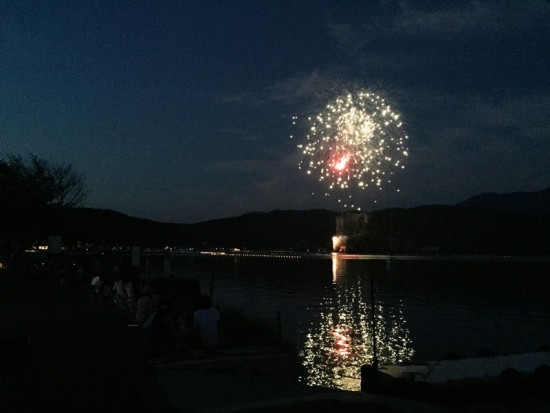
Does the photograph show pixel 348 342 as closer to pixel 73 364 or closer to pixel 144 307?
pixel 144 307

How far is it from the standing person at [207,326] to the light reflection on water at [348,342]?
13.0 feet

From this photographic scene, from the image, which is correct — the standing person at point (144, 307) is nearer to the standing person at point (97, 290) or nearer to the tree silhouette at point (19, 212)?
the standing person at point (97, 290)

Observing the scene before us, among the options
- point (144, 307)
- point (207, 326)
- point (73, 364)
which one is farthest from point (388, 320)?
point (73, 364)

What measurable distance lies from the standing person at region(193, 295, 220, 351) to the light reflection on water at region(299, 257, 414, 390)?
3.95 meters

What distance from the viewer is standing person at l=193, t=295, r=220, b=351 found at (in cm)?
1380

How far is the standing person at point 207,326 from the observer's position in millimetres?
13805

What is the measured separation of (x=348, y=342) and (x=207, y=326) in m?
18.3

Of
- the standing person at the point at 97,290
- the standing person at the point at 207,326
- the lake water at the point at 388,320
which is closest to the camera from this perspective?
the standing person at the point at 207,326

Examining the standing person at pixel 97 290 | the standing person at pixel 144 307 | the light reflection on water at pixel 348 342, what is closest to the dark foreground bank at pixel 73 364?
the standing person at pixel 144 307

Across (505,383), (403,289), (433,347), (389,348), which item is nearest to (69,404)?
(505,383)

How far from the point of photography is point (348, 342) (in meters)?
30.5

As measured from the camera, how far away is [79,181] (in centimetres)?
8050

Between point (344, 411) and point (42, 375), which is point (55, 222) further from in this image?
point (344, 411)

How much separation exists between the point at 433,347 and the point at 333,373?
465 inches
